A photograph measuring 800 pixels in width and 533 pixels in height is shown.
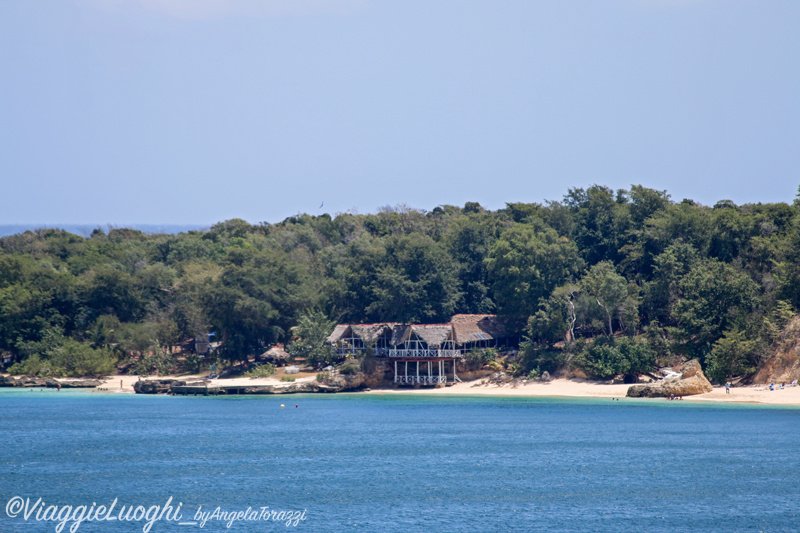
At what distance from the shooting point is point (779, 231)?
179ft

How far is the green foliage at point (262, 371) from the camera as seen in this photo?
60.8 metres

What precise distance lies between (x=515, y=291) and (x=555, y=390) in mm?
7953

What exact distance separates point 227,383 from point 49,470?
2707cm

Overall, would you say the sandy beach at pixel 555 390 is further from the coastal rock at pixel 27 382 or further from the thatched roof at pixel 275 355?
the coastal rock at pixel 27 382

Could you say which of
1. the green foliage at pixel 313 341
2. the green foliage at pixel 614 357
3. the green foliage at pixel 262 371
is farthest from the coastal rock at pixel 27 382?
the green foliage at pixel 614 357

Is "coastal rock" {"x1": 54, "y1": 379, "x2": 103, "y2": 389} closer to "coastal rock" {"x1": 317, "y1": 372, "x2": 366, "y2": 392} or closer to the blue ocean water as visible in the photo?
the blue ocean water

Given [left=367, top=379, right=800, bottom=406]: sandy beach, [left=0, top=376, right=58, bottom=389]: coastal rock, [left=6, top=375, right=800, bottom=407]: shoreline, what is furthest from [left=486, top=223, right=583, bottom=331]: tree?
[left=0, top=376, right=58, bottom=389]: coastal rock

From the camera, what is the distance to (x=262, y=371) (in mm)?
61062

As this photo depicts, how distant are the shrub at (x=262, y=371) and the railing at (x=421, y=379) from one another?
960 cm

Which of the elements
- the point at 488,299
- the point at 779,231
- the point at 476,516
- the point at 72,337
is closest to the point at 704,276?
the point at 779,231

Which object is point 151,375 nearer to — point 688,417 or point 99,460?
point 99,460

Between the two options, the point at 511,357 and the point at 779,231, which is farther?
the point at 511,357

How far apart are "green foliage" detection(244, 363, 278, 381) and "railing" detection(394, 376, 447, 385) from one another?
959cm

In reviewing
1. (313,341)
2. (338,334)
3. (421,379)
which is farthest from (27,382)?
(421,379)
